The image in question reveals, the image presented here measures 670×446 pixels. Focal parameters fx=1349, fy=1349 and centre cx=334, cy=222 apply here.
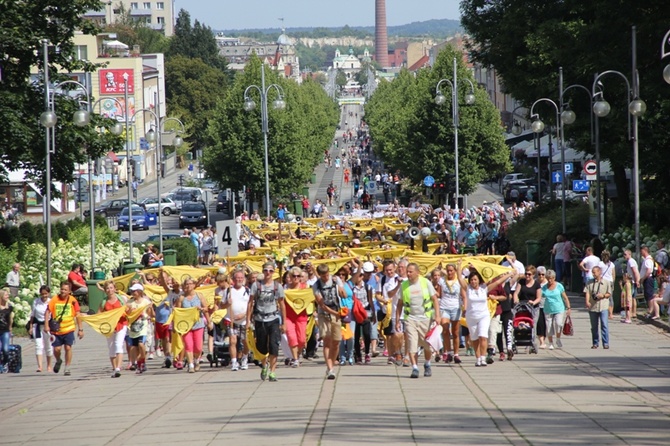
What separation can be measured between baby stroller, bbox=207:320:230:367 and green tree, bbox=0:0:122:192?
66.4 ft

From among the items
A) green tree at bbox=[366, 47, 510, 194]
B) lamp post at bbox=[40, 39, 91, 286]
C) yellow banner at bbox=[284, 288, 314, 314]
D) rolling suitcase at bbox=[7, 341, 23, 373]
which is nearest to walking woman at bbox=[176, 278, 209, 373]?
yellow banner at bbox=[284, 288, 314, 314]

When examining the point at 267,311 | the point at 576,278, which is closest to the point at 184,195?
the point at 576,278

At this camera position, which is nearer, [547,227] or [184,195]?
[547,227]

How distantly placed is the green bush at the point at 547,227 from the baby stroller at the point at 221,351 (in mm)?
19891

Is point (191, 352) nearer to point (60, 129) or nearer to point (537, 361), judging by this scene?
point (537, 361)

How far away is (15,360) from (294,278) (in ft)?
18.9

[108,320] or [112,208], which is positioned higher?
[112,208]

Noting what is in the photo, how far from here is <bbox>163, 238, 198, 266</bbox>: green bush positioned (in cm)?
4831

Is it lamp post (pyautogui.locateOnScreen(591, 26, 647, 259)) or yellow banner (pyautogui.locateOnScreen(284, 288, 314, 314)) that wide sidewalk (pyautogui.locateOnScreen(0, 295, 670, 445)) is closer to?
yellow banner (pyautogui.locateOnScreen(284, 288, 314, 314))

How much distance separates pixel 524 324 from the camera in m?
21.4

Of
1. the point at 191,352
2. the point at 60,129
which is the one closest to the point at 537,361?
the point at 191,352

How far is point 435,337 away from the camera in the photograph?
61.4ft

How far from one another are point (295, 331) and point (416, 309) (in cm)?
227

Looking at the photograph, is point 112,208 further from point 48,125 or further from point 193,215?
point 48,125
